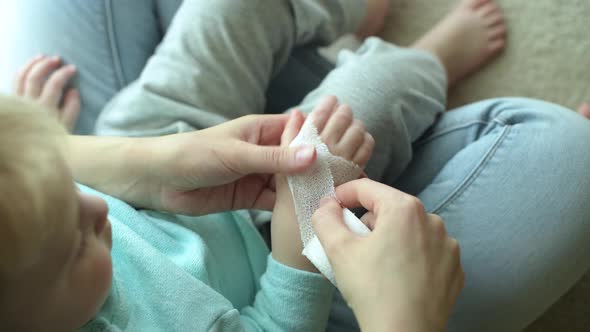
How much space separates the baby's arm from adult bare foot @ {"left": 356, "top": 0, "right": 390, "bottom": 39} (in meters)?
0.36

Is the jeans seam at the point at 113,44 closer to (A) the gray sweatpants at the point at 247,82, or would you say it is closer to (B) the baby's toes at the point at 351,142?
(A) the gray sweatpants at the point at 247,82

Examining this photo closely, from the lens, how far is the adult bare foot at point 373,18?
2.94 feet

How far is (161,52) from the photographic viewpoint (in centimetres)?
72

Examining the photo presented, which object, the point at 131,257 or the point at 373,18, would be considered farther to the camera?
the point at 373,18

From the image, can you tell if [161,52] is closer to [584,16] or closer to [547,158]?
[547,158]

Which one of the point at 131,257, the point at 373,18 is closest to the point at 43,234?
the point at 131,257

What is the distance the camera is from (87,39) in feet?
2.56

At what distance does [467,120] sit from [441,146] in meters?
0.05

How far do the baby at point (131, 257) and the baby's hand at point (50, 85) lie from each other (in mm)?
207

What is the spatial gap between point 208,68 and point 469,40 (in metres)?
0.47

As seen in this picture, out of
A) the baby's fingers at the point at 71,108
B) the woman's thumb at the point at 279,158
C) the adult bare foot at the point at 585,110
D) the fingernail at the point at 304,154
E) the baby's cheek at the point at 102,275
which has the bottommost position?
the baby's fingers at the point at 71,108

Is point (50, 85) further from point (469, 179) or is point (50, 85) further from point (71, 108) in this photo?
point (469, 179)

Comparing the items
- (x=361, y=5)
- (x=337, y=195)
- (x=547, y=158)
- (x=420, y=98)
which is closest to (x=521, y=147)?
(x=547, y=158)

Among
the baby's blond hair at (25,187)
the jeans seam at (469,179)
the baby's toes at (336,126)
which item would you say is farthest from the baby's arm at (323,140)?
the baby's blond hair at (25,187)
